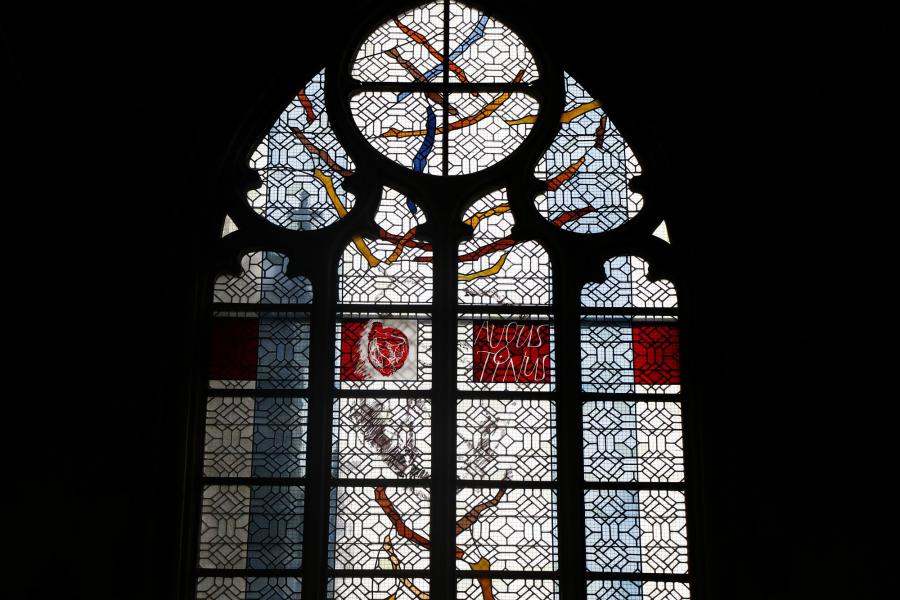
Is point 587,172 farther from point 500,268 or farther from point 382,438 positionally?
point 382,438

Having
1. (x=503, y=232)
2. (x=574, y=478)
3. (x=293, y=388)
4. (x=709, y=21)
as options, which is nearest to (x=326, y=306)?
(x=293, y=388)

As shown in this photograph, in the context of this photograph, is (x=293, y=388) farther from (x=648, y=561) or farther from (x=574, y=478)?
(x=648, y=561)

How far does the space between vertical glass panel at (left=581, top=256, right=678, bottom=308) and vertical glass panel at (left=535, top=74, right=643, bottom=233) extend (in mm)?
197

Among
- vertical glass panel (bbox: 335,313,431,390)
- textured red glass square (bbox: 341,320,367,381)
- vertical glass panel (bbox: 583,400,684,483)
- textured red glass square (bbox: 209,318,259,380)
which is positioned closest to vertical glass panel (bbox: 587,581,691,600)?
vertical glass panel (bbox: 583,400,684,483)

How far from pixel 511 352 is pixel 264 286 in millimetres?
1173

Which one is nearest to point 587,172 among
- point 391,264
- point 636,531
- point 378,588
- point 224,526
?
point 391,264

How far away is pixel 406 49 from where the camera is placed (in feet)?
22.3

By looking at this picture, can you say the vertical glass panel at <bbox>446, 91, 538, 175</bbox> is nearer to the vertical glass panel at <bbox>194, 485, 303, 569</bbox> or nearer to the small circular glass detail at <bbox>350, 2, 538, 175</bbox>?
the small circular glass detail at <bbox>350, 2, 538, 175</bbox>

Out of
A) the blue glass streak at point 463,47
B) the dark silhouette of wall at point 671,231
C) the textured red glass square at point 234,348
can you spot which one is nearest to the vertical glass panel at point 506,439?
the dark silhouette of wall at point 671,231

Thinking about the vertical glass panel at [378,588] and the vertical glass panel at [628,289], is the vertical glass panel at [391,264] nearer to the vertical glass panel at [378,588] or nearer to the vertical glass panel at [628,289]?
the vertical glass panel at [628,289]

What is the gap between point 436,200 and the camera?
250 inches

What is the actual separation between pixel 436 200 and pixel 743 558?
83.4 inches

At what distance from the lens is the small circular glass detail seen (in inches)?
257

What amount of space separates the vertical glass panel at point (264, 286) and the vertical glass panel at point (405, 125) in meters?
0.77
